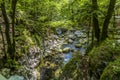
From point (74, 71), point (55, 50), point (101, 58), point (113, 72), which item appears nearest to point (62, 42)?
point (55, 50)

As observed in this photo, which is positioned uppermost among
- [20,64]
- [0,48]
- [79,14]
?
[79,14]

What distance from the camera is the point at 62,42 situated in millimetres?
11609

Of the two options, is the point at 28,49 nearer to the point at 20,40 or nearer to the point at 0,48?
the point at 20,40

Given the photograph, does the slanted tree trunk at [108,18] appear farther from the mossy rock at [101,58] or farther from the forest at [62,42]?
the mossy rock at [101,58]

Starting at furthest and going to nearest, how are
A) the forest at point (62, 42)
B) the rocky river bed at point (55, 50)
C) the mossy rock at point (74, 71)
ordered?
1. the rocky river bed at point (55, 50)
2. the forest at point (62, 42)
3. the mossy rock at point (74, 71)

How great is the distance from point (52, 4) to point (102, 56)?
5.75 m

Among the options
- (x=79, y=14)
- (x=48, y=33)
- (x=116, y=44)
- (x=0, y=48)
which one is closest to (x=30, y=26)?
(x=48, y=33)

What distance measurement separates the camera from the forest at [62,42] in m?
4.59

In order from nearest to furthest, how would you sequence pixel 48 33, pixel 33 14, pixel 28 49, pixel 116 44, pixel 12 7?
pixel 116 44 → pixel 12 7 → pixel 28 49 → pixel 33 14 → pixel 48 33

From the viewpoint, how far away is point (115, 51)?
4.76 meters

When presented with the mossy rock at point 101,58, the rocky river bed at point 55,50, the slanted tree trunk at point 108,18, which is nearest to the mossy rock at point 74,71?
the mossy rock at point 101,58

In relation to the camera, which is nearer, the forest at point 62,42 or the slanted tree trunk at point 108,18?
the forest at point 62,42

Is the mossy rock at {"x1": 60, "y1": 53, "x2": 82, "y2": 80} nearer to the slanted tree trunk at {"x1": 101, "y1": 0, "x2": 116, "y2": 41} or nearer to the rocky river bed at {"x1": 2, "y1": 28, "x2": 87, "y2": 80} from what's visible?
the slanted tree trunk at {"x1": 101, "y1": 0, "x2": 116, "y2": 41}

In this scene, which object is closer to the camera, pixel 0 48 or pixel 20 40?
pixel 0 48
